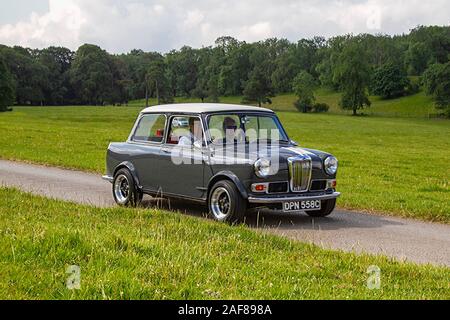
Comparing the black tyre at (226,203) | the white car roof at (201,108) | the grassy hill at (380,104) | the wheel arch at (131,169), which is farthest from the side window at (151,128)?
the grassy hill at (380,104)

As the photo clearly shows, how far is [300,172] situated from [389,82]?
124 m

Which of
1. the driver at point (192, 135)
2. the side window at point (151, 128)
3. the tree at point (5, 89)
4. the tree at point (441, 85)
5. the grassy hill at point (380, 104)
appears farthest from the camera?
the grassy hill at point (380, 104)

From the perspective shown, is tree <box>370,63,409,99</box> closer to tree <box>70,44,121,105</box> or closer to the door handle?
tree <box>70,44,121,105</box>

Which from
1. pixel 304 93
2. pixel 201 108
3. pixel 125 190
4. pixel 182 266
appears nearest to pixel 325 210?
pixel 201 108

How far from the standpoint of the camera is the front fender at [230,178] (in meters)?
9.01

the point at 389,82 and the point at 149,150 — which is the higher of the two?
the point at 389,82

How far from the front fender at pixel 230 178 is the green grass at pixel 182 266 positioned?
1.27 m

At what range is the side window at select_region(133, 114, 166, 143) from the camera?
10.8 meters

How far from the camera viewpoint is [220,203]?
30.8 feet

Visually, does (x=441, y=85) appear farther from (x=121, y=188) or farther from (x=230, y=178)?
(x=230, y=178)

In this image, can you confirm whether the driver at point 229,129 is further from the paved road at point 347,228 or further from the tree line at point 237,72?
the tree line at point 237,72

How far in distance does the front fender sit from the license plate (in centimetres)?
69

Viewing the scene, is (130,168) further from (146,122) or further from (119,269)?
Result: (119,269)
